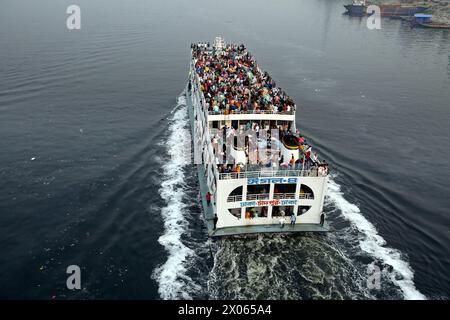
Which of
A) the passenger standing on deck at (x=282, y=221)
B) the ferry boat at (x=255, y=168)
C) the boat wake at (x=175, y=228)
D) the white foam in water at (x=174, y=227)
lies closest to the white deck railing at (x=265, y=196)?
the ferry boat at (x=255, y=168)

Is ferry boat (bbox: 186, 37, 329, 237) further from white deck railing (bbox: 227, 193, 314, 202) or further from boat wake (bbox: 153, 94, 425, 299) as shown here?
boat wake (bbox: 153, 94, 425, 299)

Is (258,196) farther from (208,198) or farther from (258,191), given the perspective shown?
(208,198)

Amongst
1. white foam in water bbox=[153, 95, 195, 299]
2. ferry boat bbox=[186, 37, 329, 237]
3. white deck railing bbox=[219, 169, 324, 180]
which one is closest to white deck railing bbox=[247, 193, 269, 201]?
ferry boat bbox=[186, 37, 329, 237]

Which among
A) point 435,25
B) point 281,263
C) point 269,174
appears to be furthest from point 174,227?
point 435,25

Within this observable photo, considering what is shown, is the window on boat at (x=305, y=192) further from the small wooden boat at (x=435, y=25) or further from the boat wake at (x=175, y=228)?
the small wooden boat at (x=435, y=25)

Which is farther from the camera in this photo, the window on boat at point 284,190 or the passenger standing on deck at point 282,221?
the passenger standing on deck at point 282,221

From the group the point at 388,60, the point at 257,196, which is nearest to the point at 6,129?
the point at 257,196
